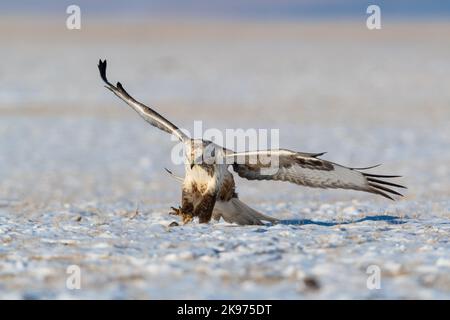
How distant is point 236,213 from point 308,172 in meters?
1.02

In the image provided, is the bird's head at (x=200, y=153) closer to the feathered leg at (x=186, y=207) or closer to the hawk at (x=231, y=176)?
the hawk at (x=231, y=176)

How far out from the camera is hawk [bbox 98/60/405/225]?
32.2 feet

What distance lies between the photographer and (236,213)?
1059 centimetres

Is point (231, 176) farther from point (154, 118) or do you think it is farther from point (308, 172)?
point (154, 118)

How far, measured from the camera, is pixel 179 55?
193ft

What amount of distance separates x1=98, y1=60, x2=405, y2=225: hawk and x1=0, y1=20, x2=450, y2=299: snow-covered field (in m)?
0.38

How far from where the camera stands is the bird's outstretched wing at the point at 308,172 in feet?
32.8

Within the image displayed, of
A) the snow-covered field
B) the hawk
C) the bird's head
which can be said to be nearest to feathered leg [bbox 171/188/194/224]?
the hawk

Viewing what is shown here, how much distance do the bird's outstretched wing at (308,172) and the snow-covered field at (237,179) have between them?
1.67 feet

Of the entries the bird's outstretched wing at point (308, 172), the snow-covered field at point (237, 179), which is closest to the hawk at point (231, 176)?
the bird's outstretched wing at point (308, 172)

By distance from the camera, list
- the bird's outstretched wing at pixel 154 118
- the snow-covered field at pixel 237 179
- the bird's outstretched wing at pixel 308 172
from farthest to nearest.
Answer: the bird's outstretched wing at pixel 154 118 < the bird's outstretched wing at pixel 308 172 < the snow-covered field at pixel 237 179
